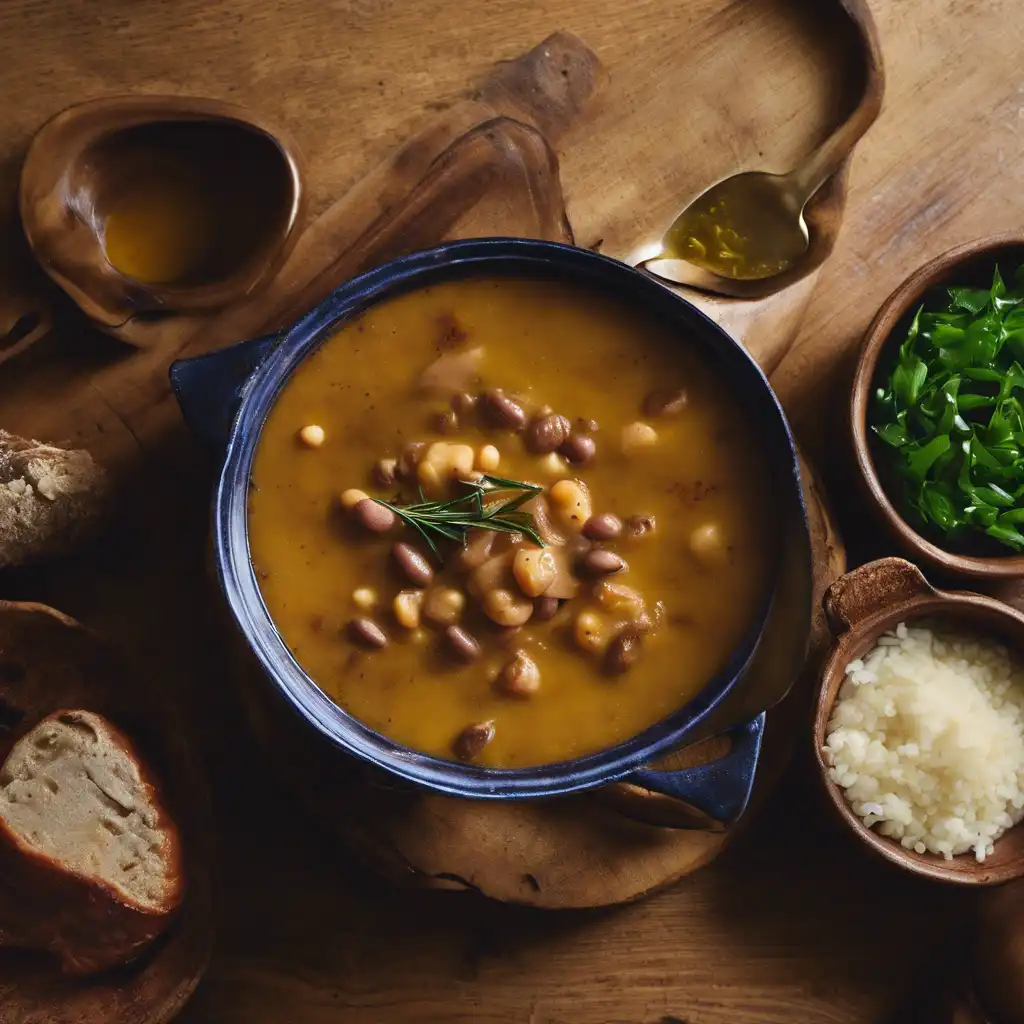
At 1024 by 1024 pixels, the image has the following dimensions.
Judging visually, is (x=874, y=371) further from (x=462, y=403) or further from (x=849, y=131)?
(x=462, y=403)

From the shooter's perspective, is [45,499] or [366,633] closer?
[366,633]

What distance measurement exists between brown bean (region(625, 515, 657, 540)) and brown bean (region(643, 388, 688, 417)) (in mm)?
215

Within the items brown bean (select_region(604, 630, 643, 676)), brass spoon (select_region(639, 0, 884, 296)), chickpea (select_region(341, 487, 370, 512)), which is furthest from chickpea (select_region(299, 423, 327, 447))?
brass spoon (select_region(639, 0, 884, 296))

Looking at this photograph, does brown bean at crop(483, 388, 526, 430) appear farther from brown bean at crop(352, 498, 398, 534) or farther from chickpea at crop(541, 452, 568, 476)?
brown bean at crop(352, 498, 398, 534)

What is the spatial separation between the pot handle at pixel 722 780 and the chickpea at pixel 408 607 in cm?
54

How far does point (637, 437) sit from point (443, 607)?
526mm

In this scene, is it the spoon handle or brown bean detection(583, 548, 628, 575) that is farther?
the spoon handle

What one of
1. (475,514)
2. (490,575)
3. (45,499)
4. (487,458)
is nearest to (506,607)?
(490,575)

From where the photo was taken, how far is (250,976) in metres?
2.62

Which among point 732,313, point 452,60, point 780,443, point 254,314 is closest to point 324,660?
point 254,314

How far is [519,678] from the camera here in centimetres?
226

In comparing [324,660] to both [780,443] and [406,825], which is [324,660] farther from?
[780,443]

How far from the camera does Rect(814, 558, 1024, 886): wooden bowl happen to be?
2.44 meters

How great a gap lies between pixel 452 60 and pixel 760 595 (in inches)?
57.4
